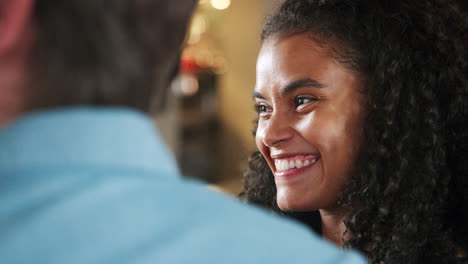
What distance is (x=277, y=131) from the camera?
137 centimetres

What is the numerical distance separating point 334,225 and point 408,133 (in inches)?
Result: 10.8

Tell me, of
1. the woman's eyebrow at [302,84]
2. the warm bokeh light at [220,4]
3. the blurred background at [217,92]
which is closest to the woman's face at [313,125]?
the woman's eyebrow at [302,84]

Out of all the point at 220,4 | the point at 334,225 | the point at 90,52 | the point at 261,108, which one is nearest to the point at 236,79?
the point at 220,4

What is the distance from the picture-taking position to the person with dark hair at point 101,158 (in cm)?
49

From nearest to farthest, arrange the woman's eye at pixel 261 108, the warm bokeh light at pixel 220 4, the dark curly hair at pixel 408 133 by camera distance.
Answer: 1. the dark curly hair at pixel 408 133
2. the woman's eye at pixel 261 108
3. the warm bokeh light at pixel 220 4

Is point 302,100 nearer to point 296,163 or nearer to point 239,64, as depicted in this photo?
point 296,163

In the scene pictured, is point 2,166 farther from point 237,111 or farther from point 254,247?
point 237,111

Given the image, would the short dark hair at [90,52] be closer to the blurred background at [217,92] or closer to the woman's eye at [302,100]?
the woman's eye at [302,100]

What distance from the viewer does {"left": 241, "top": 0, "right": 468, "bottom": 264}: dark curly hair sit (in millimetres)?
1303

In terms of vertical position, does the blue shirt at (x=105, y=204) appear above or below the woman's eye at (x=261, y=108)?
above

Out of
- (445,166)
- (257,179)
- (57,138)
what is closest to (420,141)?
(445,166)

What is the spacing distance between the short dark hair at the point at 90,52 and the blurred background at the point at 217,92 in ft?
16.6

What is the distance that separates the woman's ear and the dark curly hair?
35.9 inches

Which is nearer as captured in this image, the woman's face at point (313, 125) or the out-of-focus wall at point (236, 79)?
the woman's face at point (313, 125)
